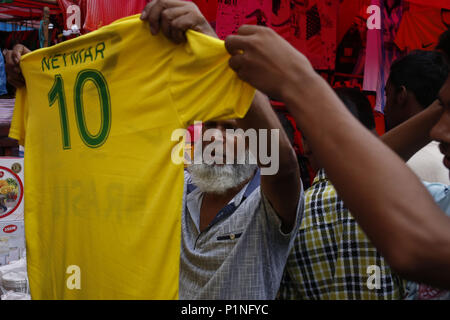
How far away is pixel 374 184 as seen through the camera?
744mm

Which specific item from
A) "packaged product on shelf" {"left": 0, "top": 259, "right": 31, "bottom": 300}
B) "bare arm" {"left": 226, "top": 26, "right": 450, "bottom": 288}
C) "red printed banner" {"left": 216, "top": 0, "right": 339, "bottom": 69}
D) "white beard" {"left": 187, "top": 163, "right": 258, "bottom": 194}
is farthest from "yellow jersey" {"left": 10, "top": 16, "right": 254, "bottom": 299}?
"red printed banner" {"left": 216, "top": 0, "right": 339, "bottom": 69}

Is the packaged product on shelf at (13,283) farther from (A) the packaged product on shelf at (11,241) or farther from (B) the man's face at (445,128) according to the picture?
(B) the man's face at (445,128)

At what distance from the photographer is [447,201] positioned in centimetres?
128

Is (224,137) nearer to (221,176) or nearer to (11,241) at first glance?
(221,176)

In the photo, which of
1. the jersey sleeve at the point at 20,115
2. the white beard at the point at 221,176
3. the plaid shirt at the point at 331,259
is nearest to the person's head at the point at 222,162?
the white beard at the point at 221,176

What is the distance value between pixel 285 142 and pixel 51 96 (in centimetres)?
101

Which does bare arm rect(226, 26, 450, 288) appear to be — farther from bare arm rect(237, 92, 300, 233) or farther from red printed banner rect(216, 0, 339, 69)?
red printed banner rect(216, 0, 339, 69)

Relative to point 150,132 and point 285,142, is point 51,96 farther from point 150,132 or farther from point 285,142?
point 285,142

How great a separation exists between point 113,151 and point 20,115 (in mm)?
824

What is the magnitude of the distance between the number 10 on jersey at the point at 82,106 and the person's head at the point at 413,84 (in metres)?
1.70

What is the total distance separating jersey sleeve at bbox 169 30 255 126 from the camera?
3.94 ft

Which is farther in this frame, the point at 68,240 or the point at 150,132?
the point at 68,240

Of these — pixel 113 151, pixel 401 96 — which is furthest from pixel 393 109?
pixel 113 151
